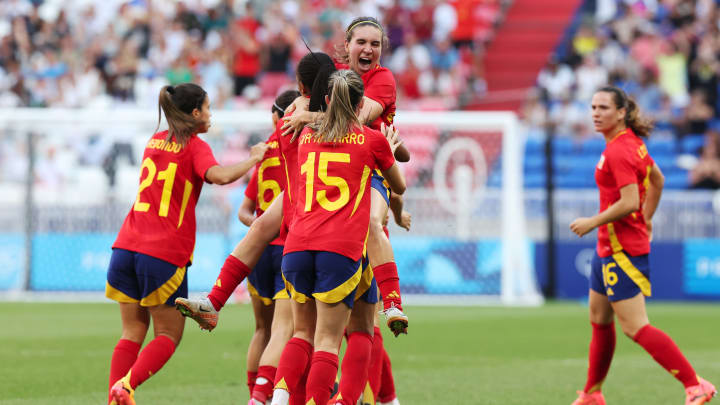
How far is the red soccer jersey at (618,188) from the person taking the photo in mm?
6531

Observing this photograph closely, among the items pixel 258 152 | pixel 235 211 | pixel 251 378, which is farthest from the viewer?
pixel 235 211

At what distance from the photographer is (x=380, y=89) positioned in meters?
5.82

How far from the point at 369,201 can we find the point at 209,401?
220cm

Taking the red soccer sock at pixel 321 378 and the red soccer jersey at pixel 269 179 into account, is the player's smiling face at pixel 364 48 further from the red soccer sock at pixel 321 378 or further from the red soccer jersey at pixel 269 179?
the red soccer sock at pixel 321 378

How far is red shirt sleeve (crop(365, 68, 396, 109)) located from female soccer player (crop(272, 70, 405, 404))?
49cm

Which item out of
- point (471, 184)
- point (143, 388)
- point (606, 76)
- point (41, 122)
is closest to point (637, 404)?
point (143, 388)

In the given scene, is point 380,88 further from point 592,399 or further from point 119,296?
point 592,399

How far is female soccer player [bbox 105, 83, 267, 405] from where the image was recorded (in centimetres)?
596

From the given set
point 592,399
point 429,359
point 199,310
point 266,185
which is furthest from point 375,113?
point 429,359

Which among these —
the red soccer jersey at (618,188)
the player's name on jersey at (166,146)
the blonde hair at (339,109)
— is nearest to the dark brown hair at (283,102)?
the player's name on jersey at (166,146)

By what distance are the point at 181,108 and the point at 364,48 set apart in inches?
45.4

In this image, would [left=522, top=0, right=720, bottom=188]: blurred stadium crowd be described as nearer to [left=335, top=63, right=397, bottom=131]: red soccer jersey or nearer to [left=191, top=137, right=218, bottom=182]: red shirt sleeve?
[left=335, top=63, right=397, bottom=131]: red soccer jersey

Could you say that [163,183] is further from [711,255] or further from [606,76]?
[606,76]

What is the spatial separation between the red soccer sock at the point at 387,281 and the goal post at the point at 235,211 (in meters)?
10.3
